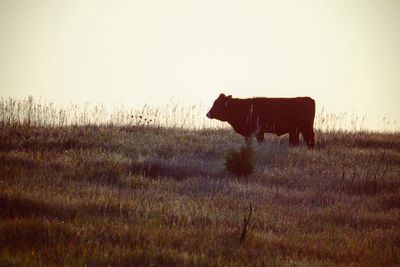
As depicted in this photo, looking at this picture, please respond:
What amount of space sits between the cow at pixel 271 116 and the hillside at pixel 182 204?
184 centimetres

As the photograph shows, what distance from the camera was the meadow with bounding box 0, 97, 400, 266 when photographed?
7094 millimetres

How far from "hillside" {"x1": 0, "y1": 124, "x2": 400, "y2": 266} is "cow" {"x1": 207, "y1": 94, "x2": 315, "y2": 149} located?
1842mm

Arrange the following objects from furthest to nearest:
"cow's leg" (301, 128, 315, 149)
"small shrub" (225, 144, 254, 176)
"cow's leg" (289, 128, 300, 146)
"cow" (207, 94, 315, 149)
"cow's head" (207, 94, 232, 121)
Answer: "cow's head" (207, 94, 232, 121) < "cow" (207, 94, 315, 149) < "cow's leg" (289, 128, 300, 146) < "cow's leg" (301, 128, 315, 149) < "small shrub" (225, 144, 254, 176)

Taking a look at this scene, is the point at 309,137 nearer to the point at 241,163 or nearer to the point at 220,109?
the point at 220,109

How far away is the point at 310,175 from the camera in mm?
13992

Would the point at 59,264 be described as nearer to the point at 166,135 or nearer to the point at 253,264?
the point at 253,264

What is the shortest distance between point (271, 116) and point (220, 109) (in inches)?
88.9

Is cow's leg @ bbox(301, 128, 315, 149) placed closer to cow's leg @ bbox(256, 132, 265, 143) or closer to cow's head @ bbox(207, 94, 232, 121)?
cow's leg @ bbox(256, 132, 265, 143)

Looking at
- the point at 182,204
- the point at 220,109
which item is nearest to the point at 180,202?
the point at 182,204

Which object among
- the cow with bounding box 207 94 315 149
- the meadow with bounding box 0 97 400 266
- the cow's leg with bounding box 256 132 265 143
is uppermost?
the cow with bounding box 207 94 315 149

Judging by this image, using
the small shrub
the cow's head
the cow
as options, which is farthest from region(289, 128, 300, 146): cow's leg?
the small shrub

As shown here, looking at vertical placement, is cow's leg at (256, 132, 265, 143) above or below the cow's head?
below

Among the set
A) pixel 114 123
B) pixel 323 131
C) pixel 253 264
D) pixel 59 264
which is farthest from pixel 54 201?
pixel 323 131

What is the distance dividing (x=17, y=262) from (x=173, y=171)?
7405mm
